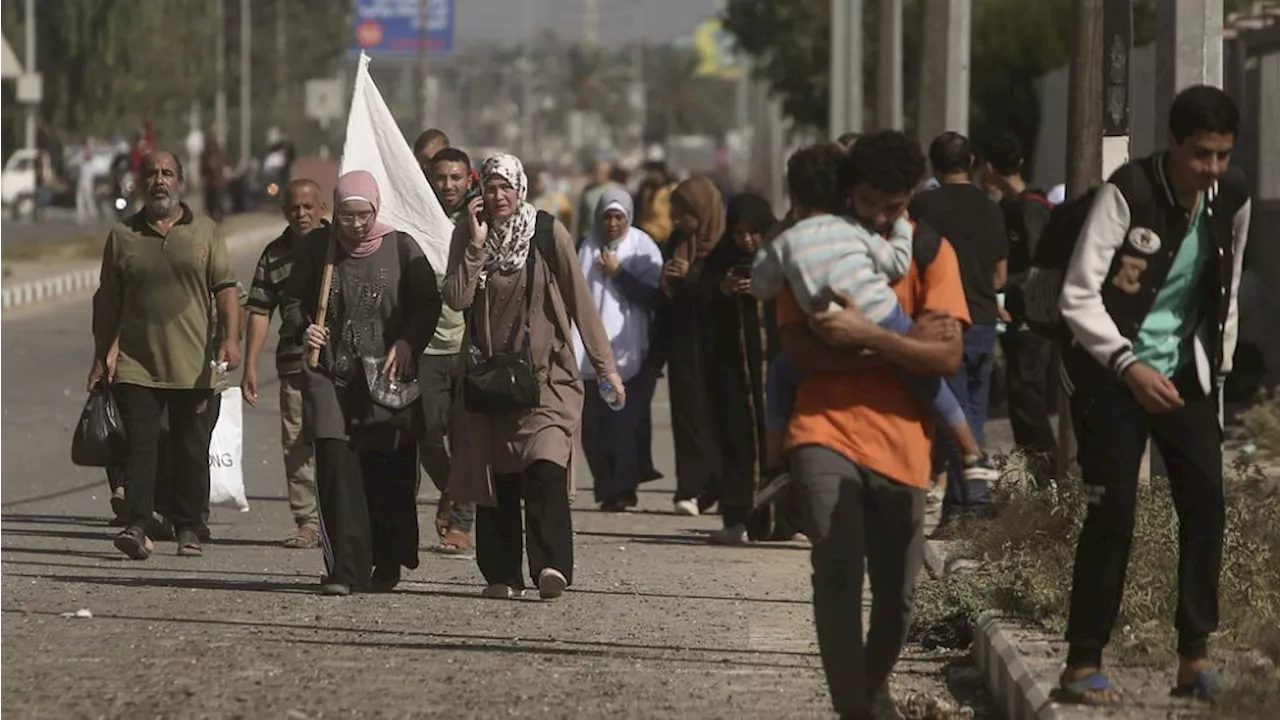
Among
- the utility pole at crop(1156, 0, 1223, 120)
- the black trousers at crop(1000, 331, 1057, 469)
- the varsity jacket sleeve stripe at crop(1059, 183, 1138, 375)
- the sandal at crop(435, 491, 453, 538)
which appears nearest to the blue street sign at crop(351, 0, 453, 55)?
the black trousers at crop(1000, 331, 1057, 469)

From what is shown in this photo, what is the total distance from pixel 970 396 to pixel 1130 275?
17.7 feet

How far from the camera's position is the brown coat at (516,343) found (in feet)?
33.4

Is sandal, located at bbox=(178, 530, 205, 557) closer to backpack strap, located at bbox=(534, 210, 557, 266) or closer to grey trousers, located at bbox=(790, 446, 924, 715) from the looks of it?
backpack strap, located at bbox=(534, 210, 557, 266)

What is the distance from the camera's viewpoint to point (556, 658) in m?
8.93

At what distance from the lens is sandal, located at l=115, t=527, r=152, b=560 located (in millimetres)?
11406

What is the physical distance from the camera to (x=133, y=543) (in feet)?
37.5

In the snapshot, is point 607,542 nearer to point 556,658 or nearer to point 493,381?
point 493,381

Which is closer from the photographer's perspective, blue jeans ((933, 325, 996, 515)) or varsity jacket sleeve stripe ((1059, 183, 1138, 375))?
varsity jacket sleeve stripe ((1059, 183, 1138, 375))

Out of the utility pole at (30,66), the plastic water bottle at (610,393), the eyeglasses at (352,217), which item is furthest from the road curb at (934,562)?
the utility pole at (30,66)

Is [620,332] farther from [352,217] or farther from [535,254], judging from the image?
[352,217]

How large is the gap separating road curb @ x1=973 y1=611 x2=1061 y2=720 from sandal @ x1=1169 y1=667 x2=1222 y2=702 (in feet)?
1.12

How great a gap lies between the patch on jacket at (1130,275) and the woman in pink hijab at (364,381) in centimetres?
355

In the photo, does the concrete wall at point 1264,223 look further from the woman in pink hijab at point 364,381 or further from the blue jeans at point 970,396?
the woman in pink hijab at point 364,381

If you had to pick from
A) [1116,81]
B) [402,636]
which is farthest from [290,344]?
[1116,81]
